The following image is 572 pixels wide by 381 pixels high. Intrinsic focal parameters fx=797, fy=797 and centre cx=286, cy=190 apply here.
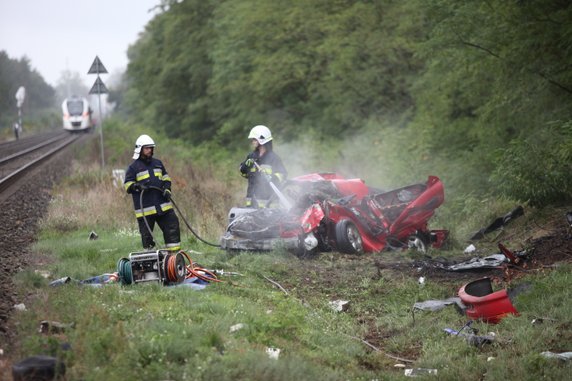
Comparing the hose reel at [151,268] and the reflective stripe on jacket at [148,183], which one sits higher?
the reflective stripe on jacket at [148,183]

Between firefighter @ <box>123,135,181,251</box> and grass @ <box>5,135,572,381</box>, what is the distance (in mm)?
723

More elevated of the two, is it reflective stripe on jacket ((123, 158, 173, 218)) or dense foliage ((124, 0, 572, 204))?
dense foliage ((124, 0, 572, 204))

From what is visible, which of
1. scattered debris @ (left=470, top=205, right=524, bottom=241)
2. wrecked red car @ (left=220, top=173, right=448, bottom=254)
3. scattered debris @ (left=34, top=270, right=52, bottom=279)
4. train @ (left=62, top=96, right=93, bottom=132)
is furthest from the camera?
train @ (left=62, top=96, right=93, bottom=132)

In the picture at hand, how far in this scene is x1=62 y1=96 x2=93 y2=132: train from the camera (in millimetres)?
63312

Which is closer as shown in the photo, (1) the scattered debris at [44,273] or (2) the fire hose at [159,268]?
(2) the fire hose at [159,268]

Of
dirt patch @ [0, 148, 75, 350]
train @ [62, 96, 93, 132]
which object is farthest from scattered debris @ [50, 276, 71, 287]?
train @ [62, 96, 93, 132]

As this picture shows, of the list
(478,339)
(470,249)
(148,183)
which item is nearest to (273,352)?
(478,339)

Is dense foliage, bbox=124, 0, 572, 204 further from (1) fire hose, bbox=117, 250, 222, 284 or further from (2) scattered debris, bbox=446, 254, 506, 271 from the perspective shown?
(1) fire hose, bbox=117, 250, 222, 284

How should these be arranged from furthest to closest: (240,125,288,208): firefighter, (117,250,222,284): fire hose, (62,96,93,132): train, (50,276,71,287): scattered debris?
(62,96,93,132): train → (240,125,288,208): firefighter → (117,250,222,284): fire hose → (50,276,71,287): scattered debris

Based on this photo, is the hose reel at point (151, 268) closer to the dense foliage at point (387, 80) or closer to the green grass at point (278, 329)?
the green grass at point (278, 329)

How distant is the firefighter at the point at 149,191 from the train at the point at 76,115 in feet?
177

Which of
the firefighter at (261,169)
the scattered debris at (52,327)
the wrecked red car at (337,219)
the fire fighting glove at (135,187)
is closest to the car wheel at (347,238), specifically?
the wrecked red car at (337,219)

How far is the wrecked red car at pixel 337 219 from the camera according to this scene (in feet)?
42.0

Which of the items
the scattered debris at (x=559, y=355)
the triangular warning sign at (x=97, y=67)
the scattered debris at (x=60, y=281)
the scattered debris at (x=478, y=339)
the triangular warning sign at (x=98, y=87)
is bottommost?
the scattered debris at (x=478, y=339)
